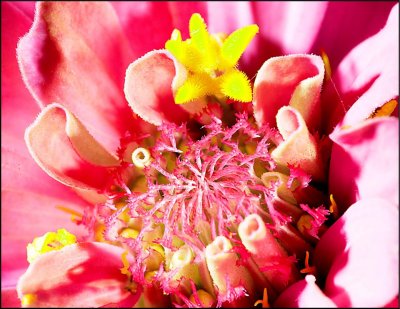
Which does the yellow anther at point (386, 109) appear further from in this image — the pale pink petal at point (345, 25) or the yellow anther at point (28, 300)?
the yellow anther at point (28, 300)

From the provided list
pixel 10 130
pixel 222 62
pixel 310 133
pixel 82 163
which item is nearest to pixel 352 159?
pixel 310 133

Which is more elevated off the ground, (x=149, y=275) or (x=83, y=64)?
(x=83, y=64)

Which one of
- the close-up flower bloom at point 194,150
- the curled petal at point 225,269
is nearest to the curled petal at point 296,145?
the close-up flower bloom at point 194,150

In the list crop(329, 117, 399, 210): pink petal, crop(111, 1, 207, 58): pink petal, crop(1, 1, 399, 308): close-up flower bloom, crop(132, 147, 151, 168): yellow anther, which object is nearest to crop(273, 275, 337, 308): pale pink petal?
crop(1, 1, 399, 308): close-up flower bloom

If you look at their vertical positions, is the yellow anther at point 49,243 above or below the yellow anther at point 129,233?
above

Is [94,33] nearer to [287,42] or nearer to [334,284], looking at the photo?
[287,42]

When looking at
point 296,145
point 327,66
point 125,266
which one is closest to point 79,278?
point 125,266

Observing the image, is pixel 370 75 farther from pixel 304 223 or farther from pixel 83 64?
pixel 83 64
